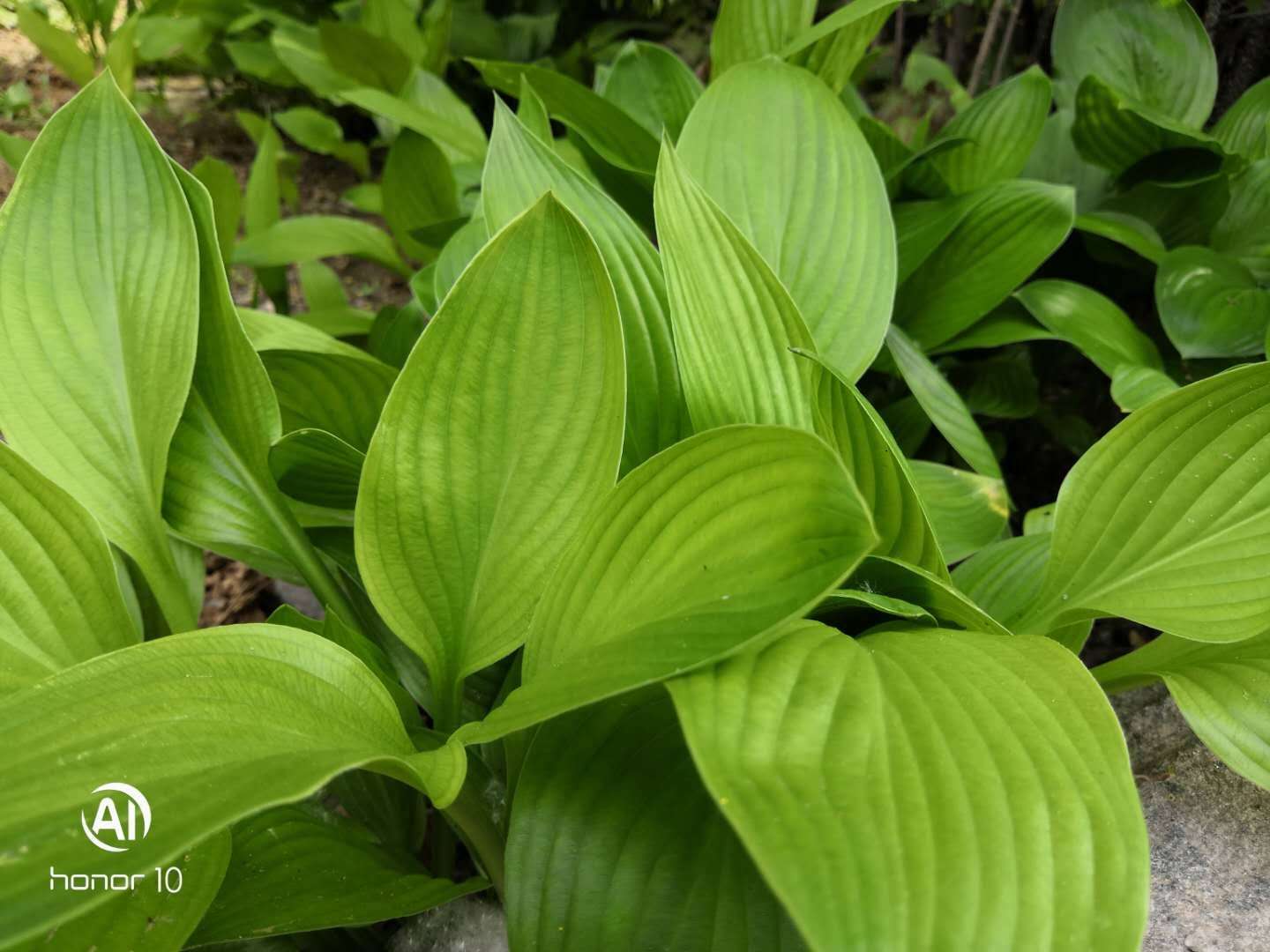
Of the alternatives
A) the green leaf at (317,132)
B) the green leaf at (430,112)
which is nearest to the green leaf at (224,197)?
the green leaf at (430,112)

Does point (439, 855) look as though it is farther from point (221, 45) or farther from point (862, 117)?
point (221, 45)

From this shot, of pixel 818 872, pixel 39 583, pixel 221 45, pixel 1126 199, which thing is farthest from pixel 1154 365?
pixel 221 45

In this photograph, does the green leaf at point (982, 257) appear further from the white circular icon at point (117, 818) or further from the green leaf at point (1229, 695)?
the white circular icon at point (117, 818)

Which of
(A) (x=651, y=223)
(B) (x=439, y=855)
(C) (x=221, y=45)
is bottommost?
(B) (x=439, y=855)

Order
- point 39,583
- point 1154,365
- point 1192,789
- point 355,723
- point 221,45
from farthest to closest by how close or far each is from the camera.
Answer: point 221,45 < point 1154,365 < point 1192,789 < point 39,583 < point 355,723

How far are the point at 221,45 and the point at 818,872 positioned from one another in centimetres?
375

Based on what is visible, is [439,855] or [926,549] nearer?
[926,549]

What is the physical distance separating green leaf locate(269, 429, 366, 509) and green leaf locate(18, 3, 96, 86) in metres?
Result: 2.63

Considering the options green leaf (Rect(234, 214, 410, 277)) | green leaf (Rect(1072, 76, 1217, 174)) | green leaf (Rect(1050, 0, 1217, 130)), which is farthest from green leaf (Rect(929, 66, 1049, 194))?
green leaf (Rect(234, 214, 410, 277))

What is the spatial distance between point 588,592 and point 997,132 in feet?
3.97

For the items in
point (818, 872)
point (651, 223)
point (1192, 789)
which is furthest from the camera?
point (651, 223)

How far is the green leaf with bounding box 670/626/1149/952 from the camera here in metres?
0.47

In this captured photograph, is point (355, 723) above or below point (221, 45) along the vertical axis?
below

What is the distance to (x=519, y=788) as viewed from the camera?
72cm
